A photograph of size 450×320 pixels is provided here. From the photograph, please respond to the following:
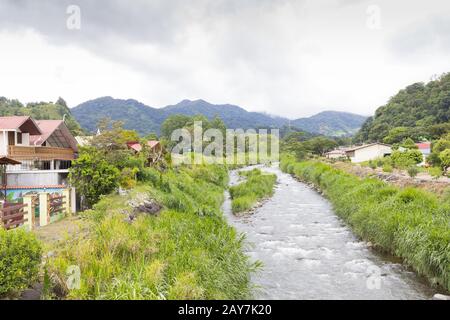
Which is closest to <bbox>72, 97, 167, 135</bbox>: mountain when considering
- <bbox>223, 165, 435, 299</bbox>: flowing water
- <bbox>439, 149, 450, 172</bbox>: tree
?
<bbox>439, 149, 450, 172</bbox>: tree

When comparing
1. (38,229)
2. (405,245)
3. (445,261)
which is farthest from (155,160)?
(445,261)

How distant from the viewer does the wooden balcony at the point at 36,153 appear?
18.4m

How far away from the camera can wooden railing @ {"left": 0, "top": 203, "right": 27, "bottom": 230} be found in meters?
9.95

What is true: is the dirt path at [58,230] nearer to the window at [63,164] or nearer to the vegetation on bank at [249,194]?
the vegetation on bank at [249,194]

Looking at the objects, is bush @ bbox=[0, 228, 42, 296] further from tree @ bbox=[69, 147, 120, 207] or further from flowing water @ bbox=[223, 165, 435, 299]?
tree @ bbox=[69, 147, 120, 207]

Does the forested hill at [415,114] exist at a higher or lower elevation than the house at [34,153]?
higher

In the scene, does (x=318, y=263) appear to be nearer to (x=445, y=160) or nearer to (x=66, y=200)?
(x=66, y=200)

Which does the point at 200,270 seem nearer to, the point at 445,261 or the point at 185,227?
the point at 185,227

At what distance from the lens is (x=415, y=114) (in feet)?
263

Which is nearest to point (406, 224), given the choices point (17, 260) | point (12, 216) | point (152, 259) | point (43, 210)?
point (152, 259)

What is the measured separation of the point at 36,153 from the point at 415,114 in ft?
279

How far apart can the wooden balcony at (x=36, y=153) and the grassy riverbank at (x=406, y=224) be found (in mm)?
18473

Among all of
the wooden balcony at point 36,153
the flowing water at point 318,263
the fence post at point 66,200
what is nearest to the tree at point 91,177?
the fence post at point 66,200
